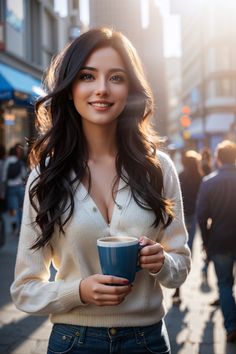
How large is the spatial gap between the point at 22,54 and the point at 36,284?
16791mm

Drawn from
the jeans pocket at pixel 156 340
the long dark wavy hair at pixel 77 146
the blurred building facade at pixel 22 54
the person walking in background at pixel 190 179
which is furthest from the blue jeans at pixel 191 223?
the blurred building facade at pixel 22 54

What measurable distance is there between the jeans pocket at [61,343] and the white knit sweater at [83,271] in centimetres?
5

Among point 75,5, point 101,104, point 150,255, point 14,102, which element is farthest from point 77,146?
point 75,5

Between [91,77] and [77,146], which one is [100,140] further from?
[91,77]

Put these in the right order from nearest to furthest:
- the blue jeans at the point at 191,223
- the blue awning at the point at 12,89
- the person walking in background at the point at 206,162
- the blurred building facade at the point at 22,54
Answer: the blue jeans at the point at 191,223, the person walking in background at the point at 206,162, the blue awning at the point at 12,89, the blurred building facade at the point at 22,54

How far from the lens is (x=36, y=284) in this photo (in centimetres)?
192

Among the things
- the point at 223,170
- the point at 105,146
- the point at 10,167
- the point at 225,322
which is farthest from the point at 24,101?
the point at 105,146

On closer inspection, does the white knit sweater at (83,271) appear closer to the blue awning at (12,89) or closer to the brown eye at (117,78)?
the brown eye at (117,78)

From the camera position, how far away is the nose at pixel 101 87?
1944 mm

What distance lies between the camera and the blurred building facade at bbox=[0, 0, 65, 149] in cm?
1388

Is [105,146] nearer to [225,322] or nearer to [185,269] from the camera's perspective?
[185,269]

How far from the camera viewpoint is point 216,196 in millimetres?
5711

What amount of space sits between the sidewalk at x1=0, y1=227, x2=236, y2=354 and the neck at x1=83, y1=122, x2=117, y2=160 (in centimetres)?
296

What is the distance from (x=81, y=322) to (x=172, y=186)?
0.62m
